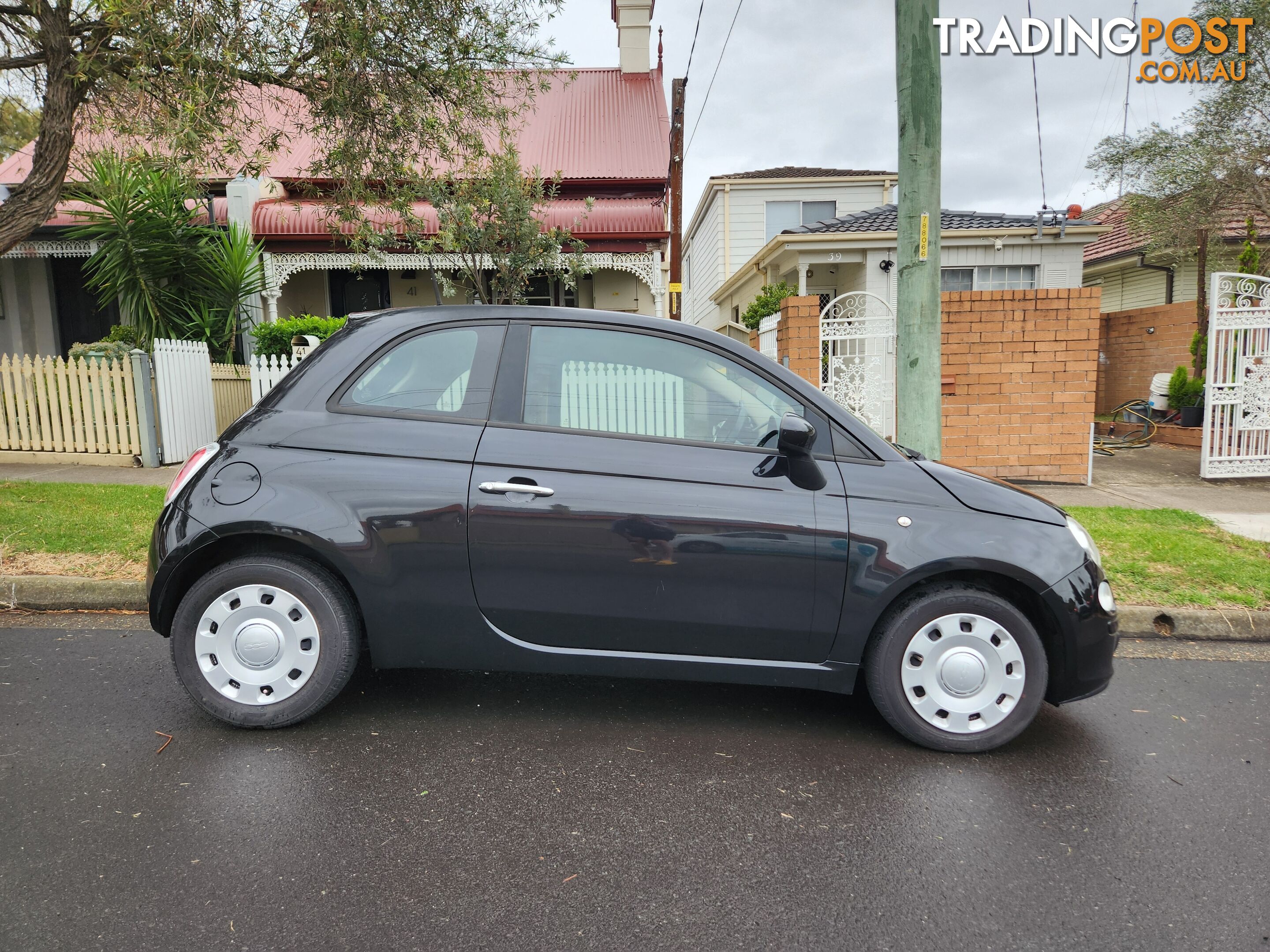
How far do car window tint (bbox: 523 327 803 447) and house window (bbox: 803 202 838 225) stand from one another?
1835cm

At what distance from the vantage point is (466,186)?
10.6 m

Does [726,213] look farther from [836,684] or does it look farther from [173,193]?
[836,684]

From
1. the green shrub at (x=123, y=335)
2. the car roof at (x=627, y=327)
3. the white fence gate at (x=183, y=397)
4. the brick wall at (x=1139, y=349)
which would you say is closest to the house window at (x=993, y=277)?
the brick wall at (x=1139, y=349)

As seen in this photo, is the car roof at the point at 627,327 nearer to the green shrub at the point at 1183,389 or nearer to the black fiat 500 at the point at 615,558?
the black fiat 500 at the point at 615,558

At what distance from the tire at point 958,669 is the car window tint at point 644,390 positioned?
0.90 meters

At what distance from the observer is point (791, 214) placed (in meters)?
21.0

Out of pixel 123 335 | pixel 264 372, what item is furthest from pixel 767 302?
pixel 123 335

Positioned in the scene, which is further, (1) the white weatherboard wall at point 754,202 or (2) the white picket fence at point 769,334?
(1) the white weatherboard wall at point 754,202

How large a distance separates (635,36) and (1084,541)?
703 inches

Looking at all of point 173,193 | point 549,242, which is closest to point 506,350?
point 549,242

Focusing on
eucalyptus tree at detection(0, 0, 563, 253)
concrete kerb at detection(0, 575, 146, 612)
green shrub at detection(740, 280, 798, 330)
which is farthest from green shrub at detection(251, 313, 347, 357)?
concrete kerb at detection(0, 575, 146, 612)

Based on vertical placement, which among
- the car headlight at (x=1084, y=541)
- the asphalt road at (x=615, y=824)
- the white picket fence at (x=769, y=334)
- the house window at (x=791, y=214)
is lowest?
the asphalt road at (x=615, y=824)

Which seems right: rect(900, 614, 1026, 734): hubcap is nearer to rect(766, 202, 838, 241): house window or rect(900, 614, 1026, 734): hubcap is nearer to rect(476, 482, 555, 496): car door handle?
rect(476, 482, 555, 496): car door handle

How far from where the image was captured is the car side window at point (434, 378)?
3328 mm
